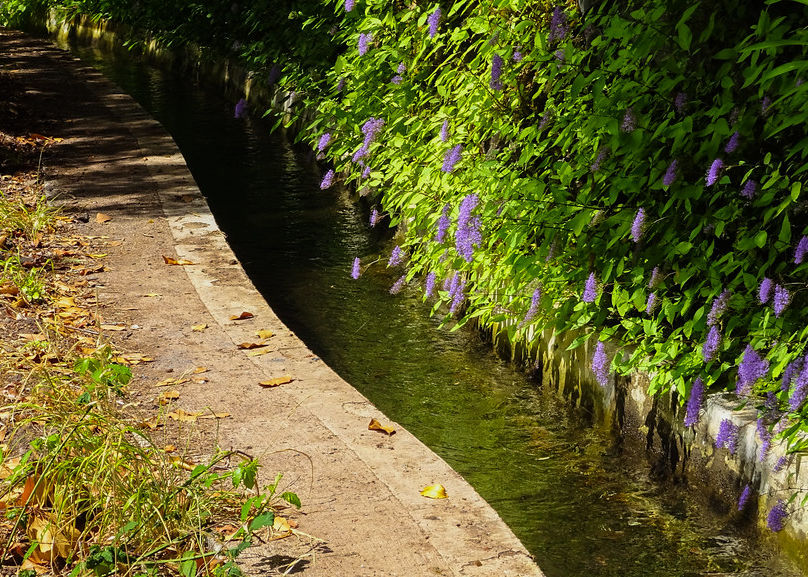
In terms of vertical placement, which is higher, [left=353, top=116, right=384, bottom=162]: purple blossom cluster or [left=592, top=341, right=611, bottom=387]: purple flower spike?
[left=353, top=116, right=384, bottom=162]: purple blossom cluster

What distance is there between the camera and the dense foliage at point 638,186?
12.0 feet

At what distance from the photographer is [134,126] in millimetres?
10023

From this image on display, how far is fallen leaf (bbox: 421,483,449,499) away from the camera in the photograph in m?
3.43

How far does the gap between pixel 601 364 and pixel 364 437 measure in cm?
116

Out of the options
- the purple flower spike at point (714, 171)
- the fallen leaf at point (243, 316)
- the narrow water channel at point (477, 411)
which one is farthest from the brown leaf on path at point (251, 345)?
the purple flower spike at point (714, 171)

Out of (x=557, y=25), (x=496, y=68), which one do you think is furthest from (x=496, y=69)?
(x=557, y=25)

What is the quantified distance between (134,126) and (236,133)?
151 cm

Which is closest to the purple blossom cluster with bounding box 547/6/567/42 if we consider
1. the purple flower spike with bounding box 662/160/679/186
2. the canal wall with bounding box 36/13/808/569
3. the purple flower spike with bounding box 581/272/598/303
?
the purple flower spike with bounding box 662/160/679/186

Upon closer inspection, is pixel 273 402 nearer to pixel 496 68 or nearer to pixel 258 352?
pixel 258 352

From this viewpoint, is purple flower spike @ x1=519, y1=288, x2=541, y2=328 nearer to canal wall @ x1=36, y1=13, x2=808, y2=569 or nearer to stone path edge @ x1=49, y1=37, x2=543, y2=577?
canal wall @ x1=36, y1=13, x2=808, y2=569

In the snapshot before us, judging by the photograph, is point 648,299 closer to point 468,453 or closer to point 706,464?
point 706,464

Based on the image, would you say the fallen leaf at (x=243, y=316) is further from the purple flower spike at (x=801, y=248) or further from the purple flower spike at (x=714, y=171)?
the purple flower spike at (x=801, y=248)

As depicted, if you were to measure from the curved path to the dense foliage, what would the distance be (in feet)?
3.46

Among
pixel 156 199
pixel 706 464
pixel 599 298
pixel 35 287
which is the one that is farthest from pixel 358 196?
pixel 706 464
